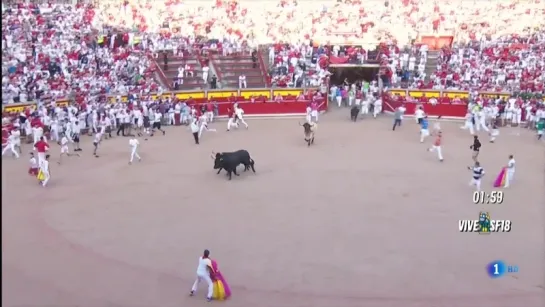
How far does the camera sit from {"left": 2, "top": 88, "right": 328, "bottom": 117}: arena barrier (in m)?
31.4

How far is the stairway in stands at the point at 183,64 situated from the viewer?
34.0 m

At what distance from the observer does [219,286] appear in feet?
37.6

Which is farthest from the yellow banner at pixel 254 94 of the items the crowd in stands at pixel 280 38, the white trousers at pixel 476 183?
the white trousers at pixel 476 183

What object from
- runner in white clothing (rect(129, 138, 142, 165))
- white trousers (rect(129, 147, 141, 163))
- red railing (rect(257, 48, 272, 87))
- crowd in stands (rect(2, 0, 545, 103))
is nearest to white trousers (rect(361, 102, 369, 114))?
crowd in stands (rect(2, 0, 545, 103))

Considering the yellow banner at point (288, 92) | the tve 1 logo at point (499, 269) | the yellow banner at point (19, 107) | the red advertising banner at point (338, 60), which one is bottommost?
the tve 1 logo at point (499, 269)

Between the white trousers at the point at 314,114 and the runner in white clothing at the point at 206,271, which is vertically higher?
the runner in white clothing at the point at 206,271

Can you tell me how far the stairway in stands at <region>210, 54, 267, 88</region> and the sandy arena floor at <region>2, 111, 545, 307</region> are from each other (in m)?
11.8

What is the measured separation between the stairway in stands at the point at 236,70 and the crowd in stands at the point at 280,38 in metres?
0.73

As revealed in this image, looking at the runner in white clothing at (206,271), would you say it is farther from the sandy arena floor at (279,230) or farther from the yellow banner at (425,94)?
the yellow banner at (425,94)

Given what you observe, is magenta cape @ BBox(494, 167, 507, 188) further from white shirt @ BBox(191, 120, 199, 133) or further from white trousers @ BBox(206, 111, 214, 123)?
white trousers @ BBox(206, 111, 214, 123)

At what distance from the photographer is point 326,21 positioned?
142 feet

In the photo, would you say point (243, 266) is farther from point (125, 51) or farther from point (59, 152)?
point (125, 51)

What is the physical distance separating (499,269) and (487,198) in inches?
187

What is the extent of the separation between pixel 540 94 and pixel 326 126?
10.3 m
